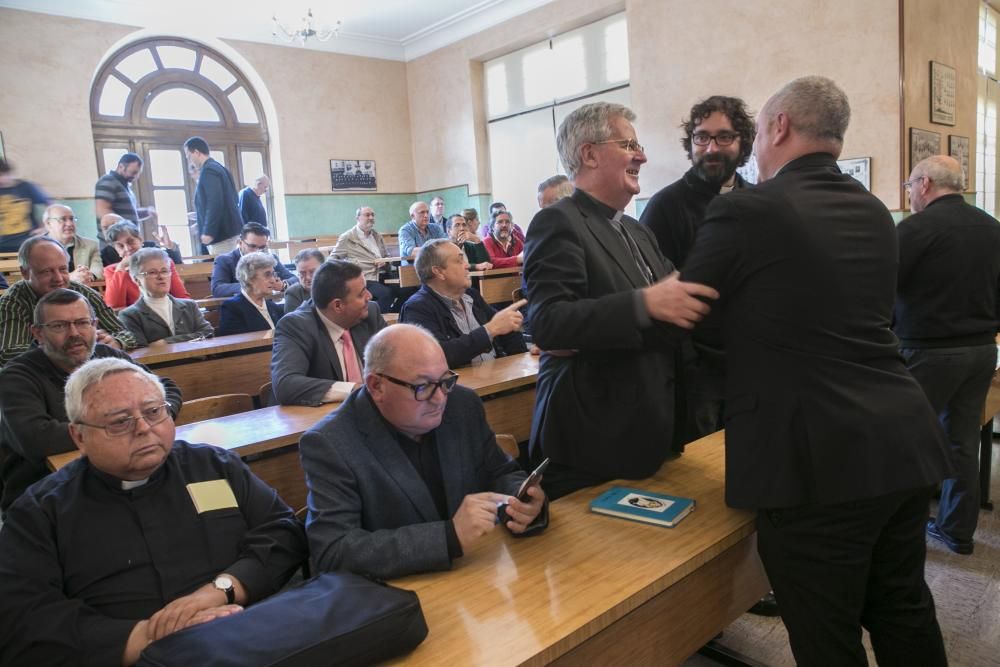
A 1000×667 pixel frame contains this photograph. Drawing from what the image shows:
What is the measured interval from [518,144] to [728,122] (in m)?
8.37

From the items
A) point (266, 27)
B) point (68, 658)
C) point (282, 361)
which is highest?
point (266, 27)

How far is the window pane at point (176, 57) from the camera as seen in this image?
962cm

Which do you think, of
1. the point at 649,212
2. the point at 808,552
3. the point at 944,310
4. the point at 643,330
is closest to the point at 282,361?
the point at 649,212

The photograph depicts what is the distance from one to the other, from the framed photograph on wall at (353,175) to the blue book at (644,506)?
1032cm

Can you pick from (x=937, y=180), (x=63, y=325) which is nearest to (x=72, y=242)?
(x=63, y=325)

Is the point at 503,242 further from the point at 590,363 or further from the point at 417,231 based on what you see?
the point at 590,363

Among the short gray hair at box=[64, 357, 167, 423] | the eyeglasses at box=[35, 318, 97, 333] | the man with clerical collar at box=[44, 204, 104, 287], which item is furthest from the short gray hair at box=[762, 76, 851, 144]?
the man with clerical collar at box=[44, 204, 104, 287]

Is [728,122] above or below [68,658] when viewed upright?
above

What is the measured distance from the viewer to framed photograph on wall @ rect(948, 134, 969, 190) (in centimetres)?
679

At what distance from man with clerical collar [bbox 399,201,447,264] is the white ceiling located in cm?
311

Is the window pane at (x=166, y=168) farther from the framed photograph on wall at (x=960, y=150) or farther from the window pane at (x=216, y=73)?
the framed photograph on wall at (x=960, y=150)

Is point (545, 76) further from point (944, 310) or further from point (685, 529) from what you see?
point (685, 529)

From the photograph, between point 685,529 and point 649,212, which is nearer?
point 685,529

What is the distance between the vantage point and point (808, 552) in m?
1.30
